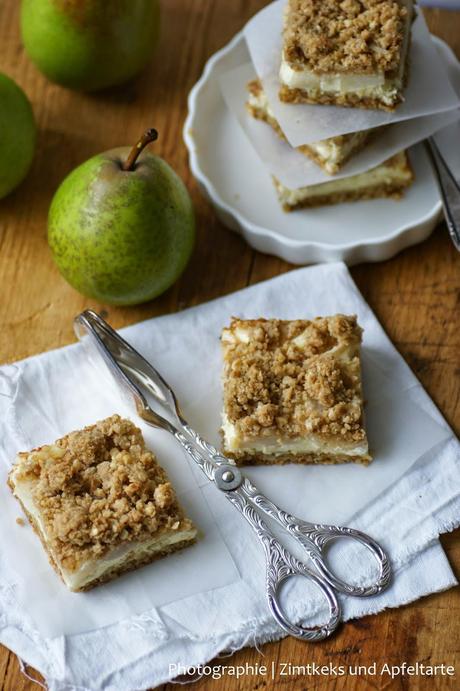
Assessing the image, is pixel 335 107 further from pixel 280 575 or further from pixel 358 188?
pixel 280 575

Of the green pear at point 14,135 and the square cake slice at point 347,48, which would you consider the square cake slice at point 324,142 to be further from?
the green pear at point 14,135

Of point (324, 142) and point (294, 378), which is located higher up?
point (324, 142)

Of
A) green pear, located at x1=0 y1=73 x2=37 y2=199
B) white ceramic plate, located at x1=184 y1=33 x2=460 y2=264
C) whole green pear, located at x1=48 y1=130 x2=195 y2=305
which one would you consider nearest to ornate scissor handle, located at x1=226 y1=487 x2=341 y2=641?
whole green pear, located at x1=48 y1=130 x2=195 y2=305

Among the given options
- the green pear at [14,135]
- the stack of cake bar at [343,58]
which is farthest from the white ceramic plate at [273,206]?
the green pear at [14,135]

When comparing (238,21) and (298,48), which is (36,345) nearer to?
(298,48)

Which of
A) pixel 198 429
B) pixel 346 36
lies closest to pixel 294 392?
pixel 198 429

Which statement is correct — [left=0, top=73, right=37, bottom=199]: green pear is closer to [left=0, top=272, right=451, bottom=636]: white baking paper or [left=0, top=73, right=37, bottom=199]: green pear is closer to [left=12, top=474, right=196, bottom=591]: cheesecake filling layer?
[left=0, top=272, right=451, bottom=636]: white baking paper
